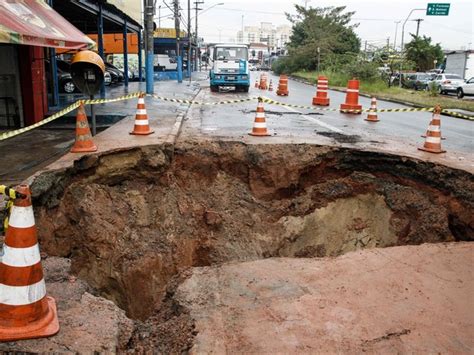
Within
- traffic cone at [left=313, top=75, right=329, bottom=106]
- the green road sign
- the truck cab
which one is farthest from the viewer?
the green road sign

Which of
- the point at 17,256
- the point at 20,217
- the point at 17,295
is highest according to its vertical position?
the point at 20,217

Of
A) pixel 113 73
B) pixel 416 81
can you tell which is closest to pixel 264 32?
pixel 416 81

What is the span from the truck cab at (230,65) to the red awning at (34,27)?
13009 mm

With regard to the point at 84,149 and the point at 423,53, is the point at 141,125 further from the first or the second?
the point at 423,53

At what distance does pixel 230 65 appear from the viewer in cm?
2369

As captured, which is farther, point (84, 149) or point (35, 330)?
point (84, 149)

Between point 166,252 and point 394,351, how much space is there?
4640mm

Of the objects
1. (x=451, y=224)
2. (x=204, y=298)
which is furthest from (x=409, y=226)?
(x=204, y=298)

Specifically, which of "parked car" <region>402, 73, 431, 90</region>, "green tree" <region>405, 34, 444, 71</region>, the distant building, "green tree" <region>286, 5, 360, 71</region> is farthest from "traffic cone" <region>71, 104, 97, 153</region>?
the distant building

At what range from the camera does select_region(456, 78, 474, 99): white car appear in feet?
89.8

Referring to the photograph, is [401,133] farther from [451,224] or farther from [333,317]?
[333,317]

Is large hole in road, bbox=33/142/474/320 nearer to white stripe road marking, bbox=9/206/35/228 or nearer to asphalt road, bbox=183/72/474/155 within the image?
asphalt road, bbox=183/72/474/155

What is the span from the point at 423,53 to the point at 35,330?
61.7 metres

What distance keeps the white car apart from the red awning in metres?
24.1
